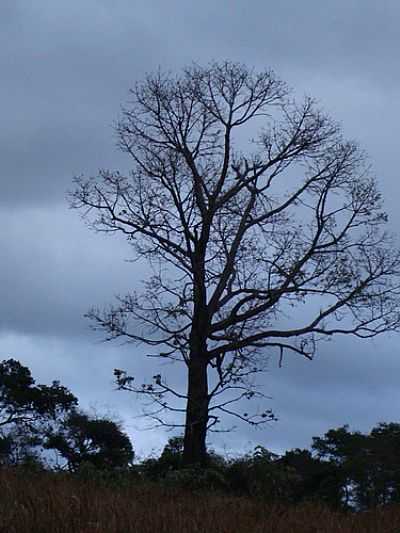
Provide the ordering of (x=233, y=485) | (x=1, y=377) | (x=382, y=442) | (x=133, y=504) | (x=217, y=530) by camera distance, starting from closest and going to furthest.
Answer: (x=217, y=530) < (x=133, y=504) < (x=233, y=485) < (x=382, y=442) < (x=1, y=377)

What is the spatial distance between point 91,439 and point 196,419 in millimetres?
8815

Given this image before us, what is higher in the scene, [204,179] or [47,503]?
[204,179]

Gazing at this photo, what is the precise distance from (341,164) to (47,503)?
16.5 m

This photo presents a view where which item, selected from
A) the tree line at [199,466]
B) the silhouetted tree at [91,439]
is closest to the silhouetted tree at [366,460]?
the tree line at [199,466]

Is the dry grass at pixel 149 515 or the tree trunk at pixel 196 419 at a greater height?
the tree trunk at pixel 196 419

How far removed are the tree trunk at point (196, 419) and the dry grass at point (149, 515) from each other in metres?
9.60

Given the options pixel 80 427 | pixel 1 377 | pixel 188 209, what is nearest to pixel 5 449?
pixel 80 427

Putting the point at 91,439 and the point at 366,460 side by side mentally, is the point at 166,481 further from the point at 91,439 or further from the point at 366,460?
the point at 91,439

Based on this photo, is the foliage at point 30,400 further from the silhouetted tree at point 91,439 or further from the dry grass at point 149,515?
the dry grass at point 149,515

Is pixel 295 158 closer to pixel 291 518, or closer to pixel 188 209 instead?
pixel 188 209

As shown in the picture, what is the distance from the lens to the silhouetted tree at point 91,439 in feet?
96.0

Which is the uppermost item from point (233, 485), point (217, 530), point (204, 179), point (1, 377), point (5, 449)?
point (204, 179)

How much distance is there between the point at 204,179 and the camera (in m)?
24.8

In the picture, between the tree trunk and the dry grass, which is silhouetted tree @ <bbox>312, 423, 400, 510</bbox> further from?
the dry grass
